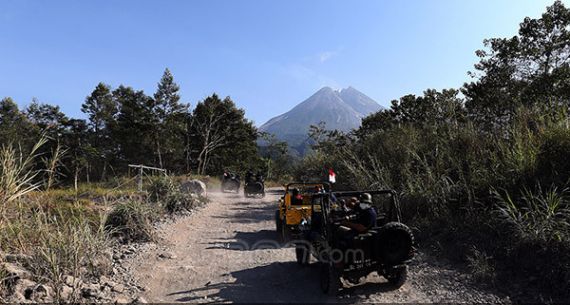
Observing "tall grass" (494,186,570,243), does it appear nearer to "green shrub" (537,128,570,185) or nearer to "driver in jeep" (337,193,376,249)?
"green shrub" (537,128,570,185)

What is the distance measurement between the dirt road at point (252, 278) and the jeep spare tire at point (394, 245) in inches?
20.8

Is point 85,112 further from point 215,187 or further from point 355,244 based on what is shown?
point 355,244

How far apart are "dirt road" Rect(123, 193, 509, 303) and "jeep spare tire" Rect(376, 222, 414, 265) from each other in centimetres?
53

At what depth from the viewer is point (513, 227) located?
17.4 ft

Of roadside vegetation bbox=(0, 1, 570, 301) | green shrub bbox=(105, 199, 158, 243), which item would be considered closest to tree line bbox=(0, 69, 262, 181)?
roadside vegetation bbox=(0, 1, 570, 301)

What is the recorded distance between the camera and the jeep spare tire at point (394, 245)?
15.3 ft

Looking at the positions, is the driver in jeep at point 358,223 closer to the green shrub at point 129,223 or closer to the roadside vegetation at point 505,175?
the roadside vegetation at point 505,175

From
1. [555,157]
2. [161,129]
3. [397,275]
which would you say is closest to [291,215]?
[397,275]

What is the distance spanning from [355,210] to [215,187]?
2134cm

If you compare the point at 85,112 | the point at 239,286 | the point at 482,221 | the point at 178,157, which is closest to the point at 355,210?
the point at 239,286

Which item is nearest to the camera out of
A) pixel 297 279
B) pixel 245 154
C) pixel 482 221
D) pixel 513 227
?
pixel 513 227

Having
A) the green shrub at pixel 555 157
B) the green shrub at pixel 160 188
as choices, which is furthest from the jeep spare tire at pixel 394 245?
the green shrub at pixel 160 188

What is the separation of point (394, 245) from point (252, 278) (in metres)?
2.33

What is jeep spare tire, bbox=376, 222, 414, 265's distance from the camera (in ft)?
15.3
